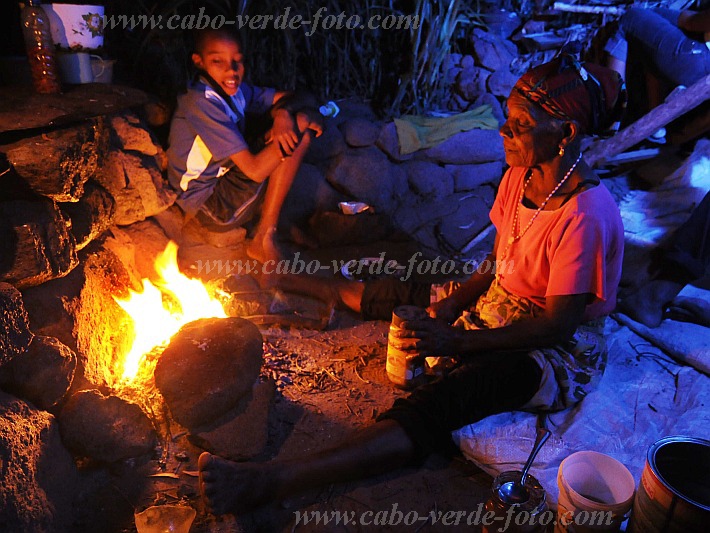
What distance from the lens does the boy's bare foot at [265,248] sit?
13.8 ft

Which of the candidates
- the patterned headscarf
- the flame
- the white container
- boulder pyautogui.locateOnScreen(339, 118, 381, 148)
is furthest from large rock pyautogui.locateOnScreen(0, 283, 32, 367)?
boulder pyautogui.locateOnScreen(339, 118, 381, 148)

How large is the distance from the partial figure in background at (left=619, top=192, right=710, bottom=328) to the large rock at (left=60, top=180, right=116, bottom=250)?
11.1 feet

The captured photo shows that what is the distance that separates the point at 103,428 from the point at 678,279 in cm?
365

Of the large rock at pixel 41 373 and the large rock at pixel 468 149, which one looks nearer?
the large rock at pixel 41 373

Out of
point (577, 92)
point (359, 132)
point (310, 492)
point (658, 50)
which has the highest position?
point (577, 92)

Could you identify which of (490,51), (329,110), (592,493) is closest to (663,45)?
(490,51)

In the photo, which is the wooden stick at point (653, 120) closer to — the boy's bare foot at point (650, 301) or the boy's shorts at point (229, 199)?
the boy's bare foot at point (650, 301)

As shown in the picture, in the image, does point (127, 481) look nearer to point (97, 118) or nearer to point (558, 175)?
point (97, 118)

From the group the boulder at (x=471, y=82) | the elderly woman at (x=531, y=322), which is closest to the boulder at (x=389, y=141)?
the boulder at (x=471, y=82)

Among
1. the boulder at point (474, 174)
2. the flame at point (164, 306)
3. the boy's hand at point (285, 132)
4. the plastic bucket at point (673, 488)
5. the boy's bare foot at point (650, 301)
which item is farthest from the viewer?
the boulder at point (474, 174)

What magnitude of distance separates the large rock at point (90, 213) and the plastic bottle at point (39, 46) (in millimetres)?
571

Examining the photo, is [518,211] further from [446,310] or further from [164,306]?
[164,306]

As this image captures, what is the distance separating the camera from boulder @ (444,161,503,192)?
5.41m

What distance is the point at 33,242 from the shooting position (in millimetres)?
2262
